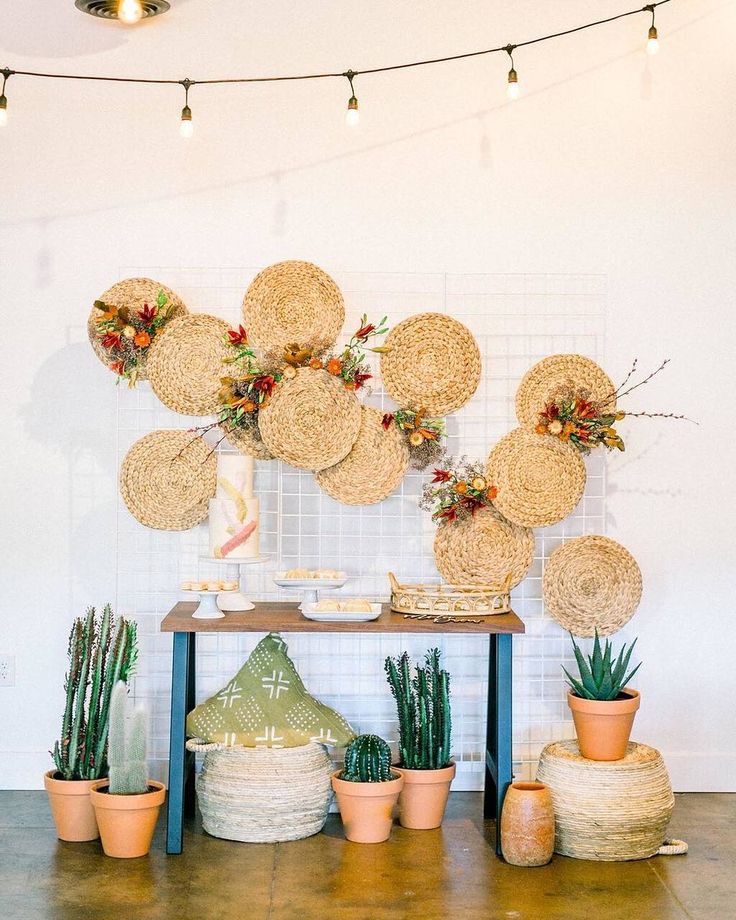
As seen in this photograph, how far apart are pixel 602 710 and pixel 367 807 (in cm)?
79

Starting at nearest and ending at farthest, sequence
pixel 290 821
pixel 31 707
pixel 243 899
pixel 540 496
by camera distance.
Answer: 1. pixel 243 899
2. pixel 290 821
3. pixel 540 496
4. pixel 31 707

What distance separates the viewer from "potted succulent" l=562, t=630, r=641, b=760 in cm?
359

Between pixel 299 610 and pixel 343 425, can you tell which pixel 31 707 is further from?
pixel 343 425

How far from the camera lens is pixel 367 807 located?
362 cm

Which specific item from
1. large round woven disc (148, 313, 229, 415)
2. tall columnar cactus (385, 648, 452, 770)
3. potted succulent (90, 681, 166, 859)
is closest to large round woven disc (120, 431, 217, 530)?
large round woven disc (148, 313, 229, 415)

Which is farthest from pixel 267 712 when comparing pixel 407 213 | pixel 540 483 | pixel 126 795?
pixel 407 213

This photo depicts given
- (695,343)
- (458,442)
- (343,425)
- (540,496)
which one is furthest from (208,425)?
(695,343)

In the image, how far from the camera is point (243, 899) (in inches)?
126

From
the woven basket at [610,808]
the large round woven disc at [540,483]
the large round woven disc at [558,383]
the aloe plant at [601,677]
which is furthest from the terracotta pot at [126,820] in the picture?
the large round woven disc at [558,383]

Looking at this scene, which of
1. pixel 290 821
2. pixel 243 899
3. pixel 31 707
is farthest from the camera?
pixel 31 707

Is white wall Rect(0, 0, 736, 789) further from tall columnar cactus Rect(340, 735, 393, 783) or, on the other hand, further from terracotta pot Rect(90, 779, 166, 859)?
tall columnar cactus Rect(340, 735, 393, 783)

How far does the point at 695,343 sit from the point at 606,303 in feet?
1.18

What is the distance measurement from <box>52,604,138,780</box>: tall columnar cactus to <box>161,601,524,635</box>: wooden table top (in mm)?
223

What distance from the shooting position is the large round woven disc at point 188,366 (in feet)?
12.8
